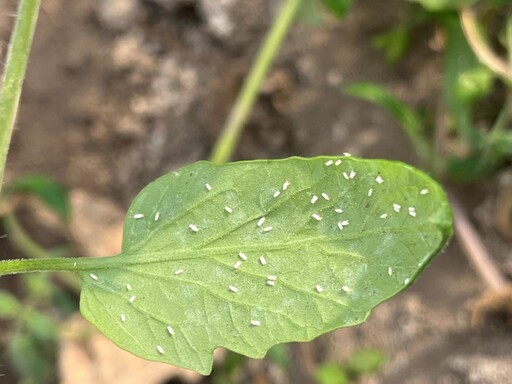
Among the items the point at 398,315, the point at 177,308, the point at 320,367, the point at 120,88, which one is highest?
the point at 177,308

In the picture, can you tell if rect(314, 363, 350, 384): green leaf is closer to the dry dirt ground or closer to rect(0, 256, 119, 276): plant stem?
the dry dirt ground

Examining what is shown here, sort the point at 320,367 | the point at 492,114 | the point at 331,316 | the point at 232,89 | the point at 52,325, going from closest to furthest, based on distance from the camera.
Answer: the point at 331,316 < the point at 492,114 < the point at 320,367 < the point at 52,325 < the point at 232,89

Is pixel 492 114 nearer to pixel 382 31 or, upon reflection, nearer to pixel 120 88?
pixel 382 31

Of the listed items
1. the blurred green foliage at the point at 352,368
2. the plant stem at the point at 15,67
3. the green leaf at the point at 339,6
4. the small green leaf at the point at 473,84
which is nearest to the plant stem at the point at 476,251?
the small green leaf at the point at 473,84

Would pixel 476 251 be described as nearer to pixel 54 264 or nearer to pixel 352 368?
pixel 352 368

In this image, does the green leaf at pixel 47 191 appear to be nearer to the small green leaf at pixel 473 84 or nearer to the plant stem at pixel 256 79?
the plant stem at pixel 256 79

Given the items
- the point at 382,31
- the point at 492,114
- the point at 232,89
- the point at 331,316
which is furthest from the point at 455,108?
the point at 331,316

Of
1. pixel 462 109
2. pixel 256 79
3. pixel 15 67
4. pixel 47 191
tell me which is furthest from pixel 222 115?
pixel 15 67
